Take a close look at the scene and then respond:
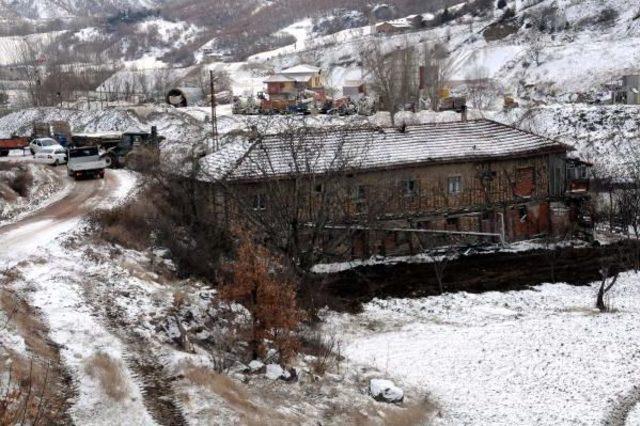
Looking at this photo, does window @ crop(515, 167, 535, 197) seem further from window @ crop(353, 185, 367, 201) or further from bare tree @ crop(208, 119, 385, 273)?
Result: window @ crop(353, 185, 367, 201)

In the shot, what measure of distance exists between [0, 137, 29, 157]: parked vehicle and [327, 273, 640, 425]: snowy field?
27.0 m

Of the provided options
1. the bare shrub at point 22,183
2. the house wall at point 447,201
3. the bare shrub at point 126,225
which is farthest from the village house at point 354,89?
the bare shrub at point 126,225

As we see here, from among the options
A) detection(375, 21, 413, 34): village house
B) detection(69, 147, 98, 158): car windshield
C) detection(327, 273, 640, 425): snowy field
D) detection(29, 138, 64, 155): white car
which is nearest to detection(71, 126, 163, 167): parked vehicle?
detection(29, 138, 64, 155): white car

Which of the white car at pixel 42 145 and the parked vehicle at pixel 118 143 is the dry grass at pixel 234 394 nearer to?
the parked vehicle at pixel 118 143

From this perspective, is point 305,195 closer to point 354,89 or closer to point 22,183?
point 22,183

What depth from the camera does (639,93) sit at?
192ft

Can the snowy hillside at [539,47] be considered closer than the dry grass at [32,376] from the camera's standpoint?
No

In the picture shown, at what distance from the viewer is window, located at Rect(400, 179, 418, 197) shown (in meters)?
29.1

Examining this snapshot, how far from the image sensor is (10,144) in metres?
40.8

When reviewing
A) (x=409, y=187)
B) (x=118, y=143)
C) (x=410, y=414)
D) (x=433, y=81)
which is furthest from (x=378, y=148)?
(x=433, y=81)

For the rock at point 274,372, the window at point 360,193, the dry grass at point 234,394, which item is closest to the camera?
the dry grass at point 234,394

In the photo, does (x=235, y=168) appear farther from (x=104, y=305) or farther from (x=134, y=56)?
(x=134, y=56)

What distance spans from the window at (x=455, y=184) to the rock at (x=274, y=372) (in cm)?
1667

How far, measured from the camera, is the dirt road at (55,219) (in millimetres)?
19703
